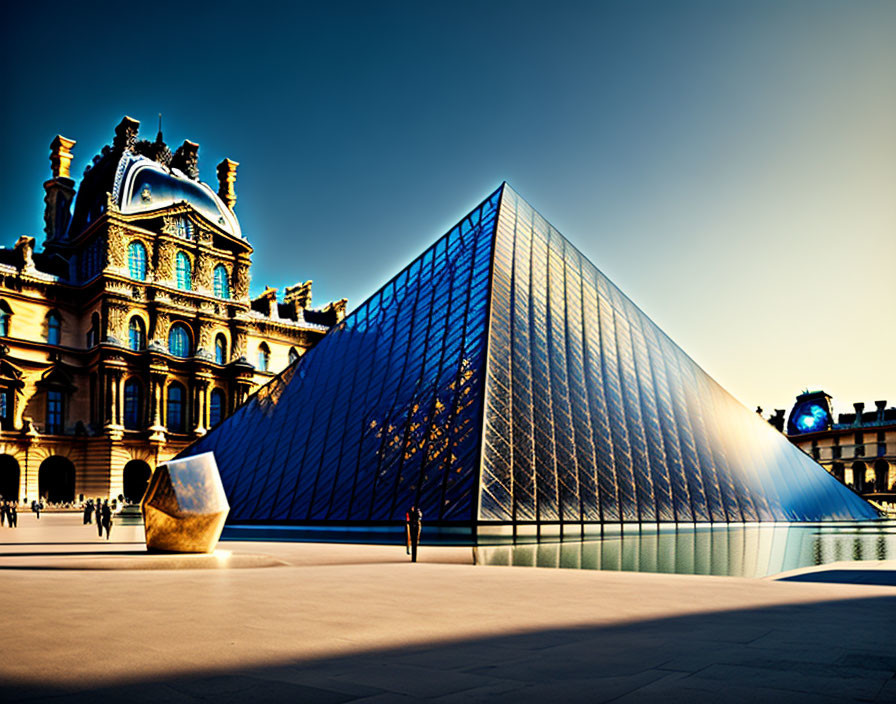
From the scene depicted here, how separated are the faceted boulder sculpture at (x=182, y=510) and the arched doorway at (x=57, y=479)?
174 feet

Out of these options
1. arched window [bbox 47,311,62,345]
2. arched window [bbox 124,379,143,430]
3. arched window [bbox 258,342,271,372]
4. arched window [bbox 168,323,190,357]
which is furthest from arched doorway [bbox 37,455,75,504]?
arched window [bbox 258,342,271,372]

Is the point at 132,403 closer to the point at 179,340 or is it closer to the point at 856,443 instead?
the point at 179,340

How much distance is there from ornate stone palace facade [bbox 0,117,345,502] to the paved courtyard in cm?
5583

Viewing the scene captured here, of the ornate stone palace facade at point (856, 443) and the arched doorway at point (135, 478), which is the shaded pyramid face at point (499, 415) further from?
the ornate stone palace facade at point (856, 443)

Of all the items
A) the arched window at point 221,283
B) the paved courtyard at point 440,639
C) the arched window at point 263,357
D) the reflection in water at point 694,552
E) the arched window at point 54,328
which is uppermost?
the arched window at point 221,283

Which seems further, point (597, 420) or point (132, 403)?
point (132, 403)

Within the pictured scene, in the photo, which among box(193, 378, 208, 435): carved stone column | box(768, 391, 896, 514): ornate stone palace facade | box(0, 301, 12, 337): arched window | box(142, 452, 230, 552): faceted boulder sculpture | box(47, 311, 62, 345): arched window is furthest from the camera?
box(768, 391, 896, 514): ornate stone palace facade

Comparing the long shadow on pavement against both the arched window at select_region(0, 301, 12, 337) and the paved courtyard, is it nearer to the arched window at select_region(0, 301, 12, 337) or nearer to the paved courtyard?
the paved courtyard

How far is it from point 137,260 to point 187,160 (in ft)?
48.0

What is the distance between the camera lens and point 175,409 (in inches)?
2758

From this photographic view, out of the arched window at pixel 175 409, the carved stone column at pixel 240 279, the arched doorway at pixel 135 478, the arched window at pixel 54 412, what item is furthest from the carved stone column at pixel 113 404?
the carved stone column at pixel 240 279

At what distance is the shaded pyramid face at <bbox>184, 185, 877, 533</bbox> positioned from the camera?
2361 centimetres

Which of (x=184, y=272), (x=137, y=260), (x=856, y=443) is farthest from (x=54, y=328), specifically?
(x=856, y=443)

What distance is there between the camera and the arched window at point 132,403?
6631 cm
